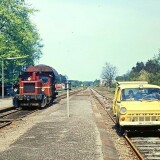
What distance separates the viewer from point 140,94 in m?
14.6

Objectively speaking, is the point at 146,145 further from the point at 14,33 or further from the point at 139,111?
the point at 14,33

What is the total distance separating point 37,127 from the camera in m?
16.7

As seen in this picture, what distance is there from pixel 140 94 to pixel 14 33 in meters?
40.7

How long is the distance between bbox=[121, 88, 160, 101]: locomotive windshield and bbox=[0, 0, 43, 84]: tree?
36.2 meters

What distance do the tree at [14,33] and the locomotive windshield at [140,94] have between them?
3617cm

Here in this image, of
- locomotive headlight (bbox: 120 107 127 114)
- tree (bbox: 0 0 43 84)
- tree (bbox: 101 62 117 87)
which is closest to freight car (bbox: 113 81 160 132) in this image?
locomotive headlight (bbox: 120 107 127 114)

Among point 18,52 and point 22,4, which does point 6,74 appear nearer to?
point 18,52

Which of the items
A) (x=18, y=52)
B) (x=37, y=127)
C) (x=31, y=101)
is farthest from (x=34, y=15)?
(x=37, y=127)

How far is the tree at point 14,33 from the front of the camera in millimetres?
50500

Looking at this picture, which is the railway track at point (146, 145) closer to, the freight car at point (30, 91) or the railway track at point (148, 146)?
the railway track at point (148, 146)

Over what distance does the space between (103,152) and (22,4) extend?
47798mm

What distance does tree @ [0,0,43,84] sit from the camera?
166ft

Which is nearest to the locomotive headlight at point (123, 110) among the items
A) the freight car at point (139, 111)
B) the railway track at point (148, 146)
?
the freight car at point (139, 111)

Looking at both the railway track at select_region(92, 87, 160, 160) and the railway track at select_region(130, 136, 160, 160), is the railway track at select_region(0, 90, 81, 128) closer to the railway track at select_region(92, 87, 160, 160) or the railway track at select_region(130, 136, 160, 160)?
the railway track at select_region(92, 87, 160, 160)
